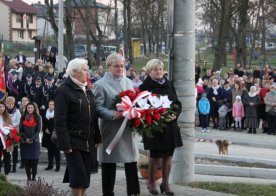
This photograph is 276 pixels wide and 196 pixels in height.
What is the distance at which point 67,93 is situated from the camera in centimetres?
748

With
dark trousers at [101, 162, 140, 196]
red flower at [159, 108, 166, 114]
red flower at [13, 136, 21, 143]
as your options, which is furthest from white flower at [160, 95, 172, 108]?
red flower at [13, 136, 21, 143]

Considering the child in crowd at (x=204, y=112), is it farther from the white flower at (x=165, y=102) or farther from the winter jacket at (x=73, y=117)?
the winter jacket at (x=73, y=117)

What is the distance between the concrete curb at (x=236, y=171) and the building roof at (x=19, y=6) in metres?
98.3

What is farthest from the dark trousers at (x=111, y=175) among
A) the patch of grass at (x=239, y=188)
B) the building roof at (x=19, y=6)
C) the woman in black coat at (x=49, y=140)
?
the building roof at (x=19, y=6)

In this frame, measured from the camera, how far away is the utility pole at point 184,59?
10.1 meters

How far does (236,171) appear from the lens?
14.4m

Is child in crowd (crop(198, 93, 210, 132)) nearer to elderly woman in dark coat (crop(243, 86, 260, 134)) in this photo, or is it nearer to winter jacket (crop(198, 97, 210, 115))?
winter jacket (crop(198, 97, 210, 115))

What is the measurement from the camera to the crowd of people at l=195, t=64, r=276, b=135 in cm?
2234

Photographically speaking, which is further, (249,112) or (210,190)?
(249,112)

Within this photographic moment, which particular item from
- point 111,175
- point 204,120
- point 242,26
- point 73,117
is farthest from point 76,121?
point 242,26

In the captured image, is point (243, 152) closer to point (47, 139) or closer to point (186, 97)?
point (47, 139)

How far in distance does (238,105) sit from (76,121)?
15.8m

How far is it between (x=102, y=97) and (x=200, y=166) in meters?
6.98

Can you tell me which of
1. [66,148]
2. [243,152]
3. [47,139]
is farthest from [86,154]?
[243,152]
